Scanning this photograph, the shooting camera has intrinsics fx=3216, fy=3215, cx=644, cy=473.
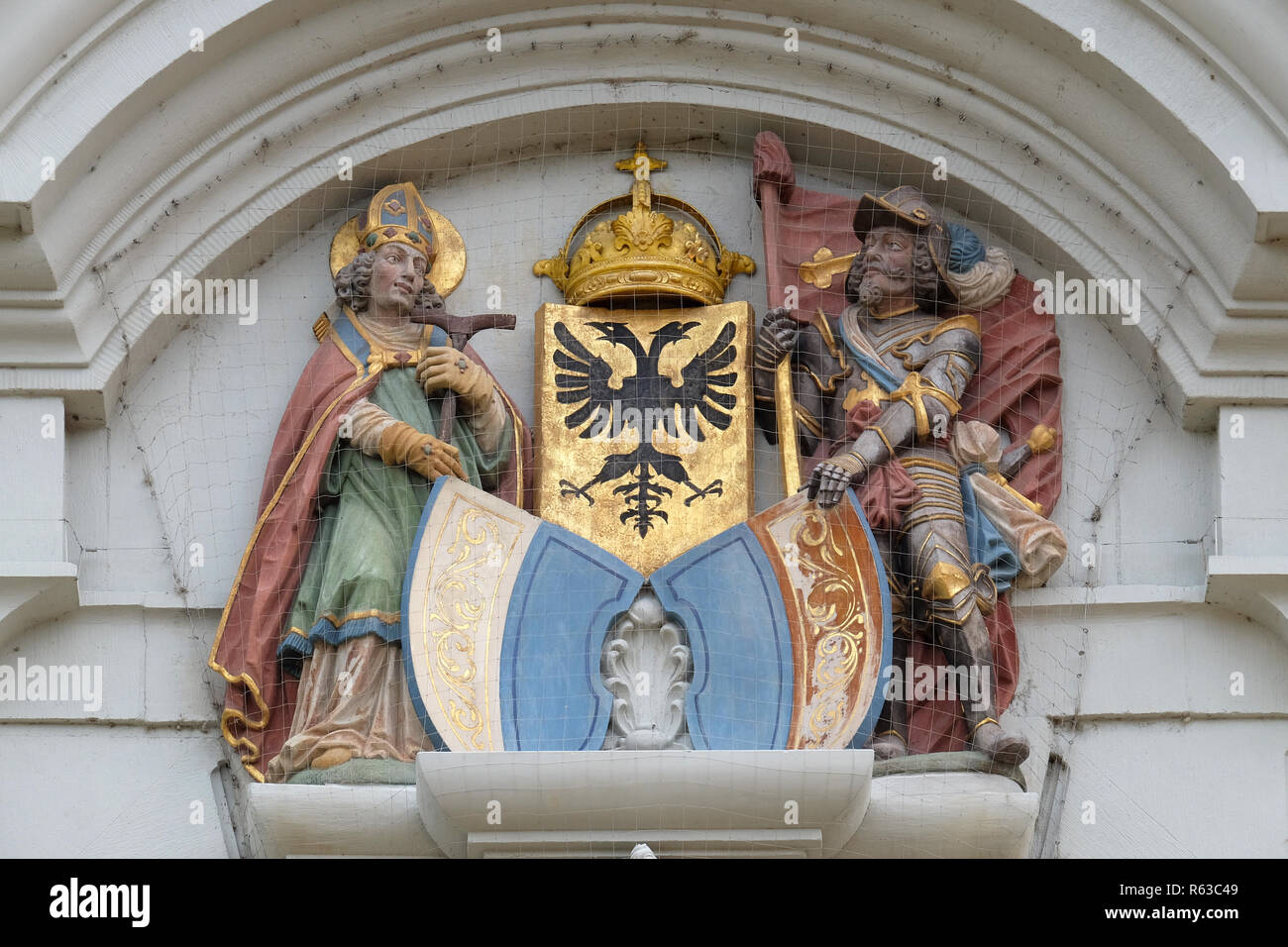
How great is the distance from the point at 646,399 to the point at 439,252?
2.43 feet

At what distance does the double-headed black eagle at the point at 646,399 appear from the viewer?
8.73 m

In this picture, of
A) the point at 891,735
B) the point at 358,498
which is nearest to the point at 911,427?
the point at 891,735

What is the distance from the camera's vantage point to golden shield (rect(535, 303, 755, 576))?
8695 mm

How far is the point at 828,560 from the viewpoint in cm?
852

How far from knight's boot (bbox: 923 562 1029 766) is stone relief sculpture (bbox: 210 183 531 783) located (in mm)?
1182

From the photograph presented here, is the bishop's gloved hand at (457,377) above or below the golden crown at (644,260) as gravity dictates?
below

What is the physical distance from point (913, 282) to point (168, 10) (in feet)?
7.10

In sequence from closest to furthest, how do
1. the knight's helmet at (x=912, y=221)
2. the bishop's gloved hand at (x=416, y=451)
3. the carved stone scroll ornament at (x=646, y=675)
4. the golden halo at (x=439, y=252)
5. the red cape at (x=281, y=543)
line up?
1. the carved stone scroll ornament at (x=646, y=675)
2. the red cape at (x=281, y=543)
3. the bishop's gloved hand at (x=416, y=451)
4. the knight's helmet at (x=912, y=221)
5. the golden halo at (x=439, y=252)

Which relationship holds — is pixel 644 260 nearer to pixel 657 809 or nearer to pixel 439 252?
pixel 439 252

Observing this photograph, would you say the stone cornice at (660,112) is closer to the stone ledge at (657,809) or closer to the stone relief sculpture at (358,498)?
the stone relief sculpture at (358,498)

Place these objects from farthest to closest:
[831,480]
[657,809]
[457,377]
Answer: [457,377] → [831,480] → [657,809]

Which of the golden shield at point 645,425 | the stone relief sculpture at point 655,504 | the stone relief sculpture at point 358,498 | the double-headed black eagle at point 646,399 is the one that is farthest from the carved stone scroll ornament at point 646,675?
the stone relief sculpture at point 358,498

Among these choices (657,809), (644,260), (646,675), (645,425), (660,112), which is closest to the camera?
(657,809)

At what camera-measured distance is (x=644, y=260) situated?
8.94 meters
